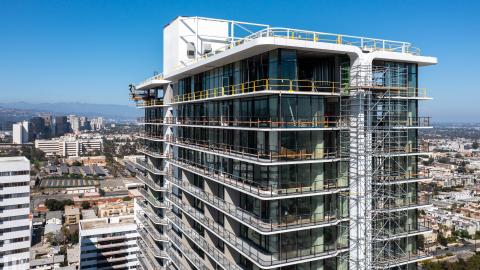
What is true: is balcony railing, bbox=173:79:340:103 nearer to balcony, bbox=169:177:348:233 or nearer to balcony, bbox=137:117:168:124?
balcony, bbox=169:177:348:233

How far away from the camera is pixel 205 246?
31578 mm

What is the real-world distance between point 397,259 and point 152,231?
99.6 feet

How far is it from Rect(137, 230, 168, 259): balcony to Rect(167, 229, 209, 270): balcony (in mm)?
2877

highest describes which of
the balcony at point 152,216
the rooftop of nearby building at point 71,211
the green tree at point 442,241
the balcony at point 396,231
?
the balcony at point 396,231

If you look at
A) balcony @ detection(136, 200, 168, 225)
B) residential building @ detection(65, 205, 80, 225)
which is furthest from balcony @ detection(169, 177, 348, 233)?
residential building @ detection(65, 205, 80, 225)

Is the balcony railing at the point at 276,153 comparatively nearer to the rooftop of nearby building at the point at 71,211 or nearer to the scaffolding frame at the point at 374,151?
the scaffolding frame at the point at 374,151

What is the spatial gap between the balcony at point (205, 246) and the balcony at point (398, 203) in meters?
10.4

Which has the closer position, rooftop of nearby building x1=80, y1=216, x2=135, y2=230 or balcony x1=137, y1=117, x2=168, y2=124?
balcony x1=137, y1=117, x2=168, y2=124

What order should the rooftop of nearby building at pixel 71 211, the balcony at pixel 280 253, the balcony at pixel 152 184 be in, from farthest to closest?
the rooftop of nearby building at pixel 71 211 < the balcony at pixel 152 184 < the balcony at pixel 280 253

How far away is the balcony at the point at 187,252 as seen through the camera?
3294cm

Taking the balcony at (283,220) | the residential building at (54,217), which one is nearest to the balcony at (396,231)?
the balcony at (283,220)

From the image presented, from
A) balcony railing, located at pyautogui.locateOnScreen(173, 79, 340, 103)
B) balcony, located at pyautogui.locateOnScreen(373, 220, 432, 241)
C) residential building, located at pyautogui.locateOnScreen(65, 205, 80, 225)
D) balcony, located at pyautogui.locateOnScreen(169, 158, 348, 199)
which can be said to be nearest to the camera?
balcony railing, located at pyautogui.locateOnScreen(173, 79, 340, 103)

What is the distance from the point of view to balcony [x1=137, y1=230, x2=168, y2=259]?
146 feet

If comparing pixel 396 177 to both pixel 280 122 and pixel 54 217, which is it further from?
pixel 54 217
